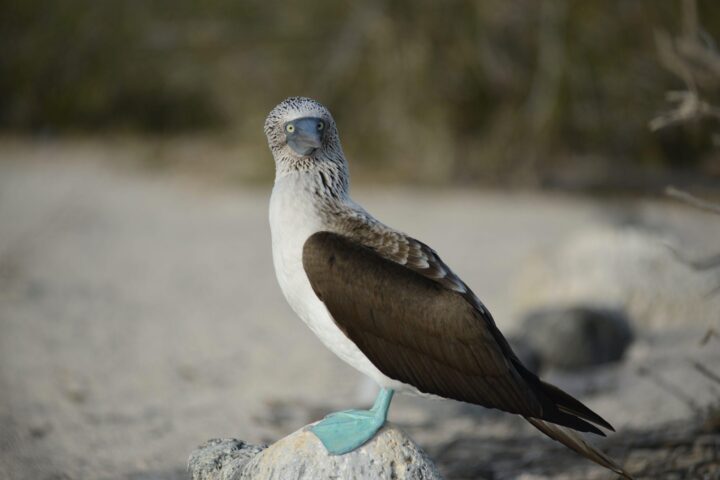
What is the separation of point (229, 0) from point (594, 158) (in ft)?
20.0

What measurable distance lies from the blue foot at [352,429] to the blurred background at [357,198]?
1.45 metres

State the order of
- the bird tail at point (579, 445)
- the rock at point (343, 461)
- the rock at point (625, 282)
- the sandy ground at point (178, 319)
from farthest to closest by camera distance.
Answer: the rock at point (625, 282), the sandy ground at point (178, 319), the rock at point (343, 461), the bird tail at point (579, 445)

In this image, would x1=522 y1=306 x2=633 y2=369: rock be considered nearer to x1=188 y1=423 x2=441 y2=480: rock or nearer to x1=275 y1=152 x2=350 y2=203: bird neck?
x1=188 y1=423 x2=441 y2=480: rock

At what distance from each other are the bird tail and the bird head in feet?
3.90

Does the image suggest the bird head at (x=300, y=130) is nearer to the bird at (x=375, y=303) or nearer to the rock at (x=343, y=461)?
the bird at (x=375, y=303)

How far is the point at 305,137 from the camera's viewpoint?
303 cm

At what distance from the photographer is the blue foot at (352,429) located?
124 inches

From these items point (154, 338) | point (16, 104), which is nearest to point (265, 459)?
point (154, 338)

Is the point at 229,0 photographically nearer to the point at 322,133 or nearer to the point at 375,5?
the point at 375,5

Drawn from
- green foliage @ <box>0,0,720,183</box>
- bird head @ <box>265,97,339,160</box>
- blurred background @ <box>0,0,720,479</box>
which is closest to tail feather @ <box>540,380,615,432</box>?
blurred background @ <box>0,0,720,479</box>

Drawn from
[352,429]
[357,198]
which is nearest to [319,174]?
[352,429]

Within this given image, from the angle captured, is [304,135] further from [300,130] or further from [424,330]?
[424,330]

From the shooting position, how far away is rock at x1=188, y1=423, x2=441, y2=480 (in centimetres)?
317

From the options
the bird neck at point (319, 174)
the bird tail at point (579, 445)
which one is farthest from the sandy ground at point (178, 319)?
the bird neck at point (319, 174)
